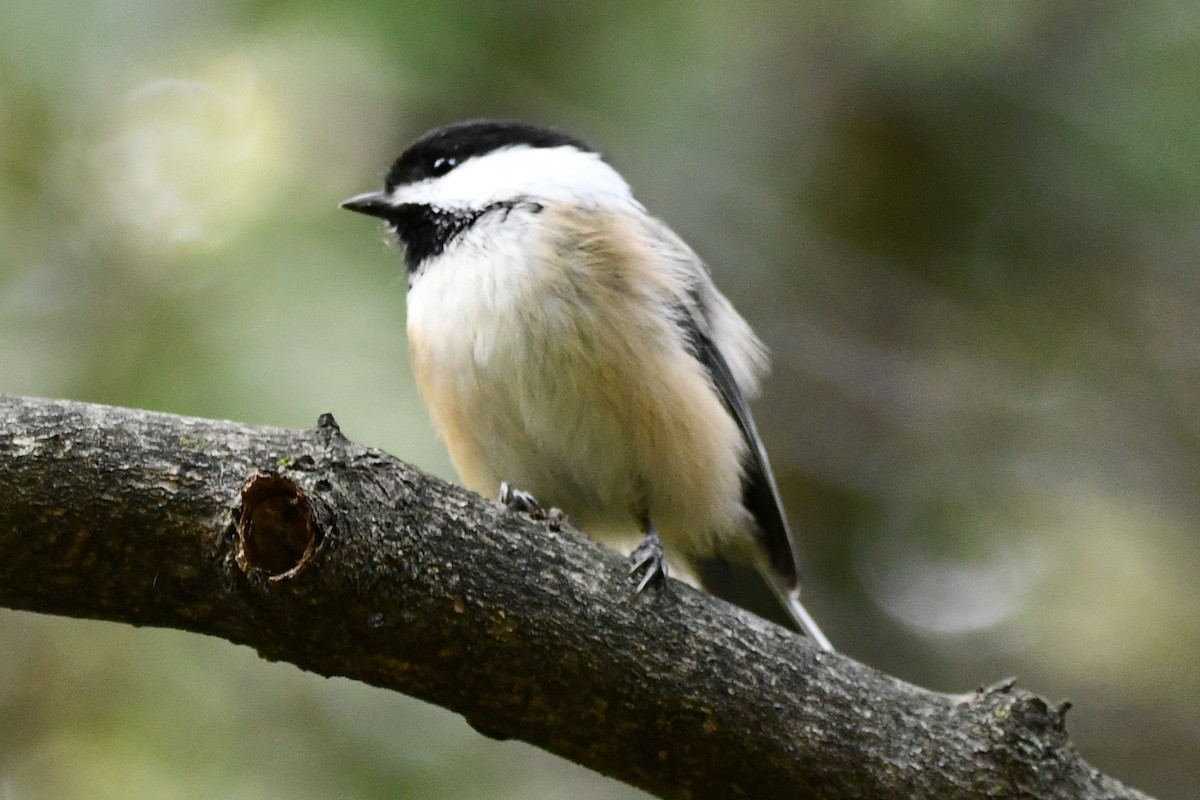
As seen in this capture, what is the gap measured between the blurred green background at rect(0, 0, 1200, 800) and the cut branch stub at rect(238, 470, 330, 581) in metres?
0.76

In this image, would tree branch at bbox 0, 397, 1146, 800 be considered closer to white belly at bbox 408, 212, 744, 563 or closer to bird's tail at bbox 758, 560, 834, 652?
white belly at bbox 408, 212, 744, 563

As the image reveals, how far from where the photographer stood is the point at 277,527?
4.45 feet

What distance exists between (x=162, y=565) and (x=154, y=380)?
89 cm

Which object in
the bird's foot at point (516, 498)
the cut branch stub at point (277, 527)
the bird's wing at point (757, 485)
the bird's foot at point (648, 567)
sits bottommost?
the cut branch stub at point (277, 527)

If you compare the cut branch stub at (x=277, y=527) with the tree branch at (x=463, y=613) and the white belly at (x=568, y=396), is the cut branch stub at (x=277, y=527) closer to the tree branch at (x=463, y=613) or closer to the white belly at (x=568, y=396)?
the tree branch at (x=463, y=613)

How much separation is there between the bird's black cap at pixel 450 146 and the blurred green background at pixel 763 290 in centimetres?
12

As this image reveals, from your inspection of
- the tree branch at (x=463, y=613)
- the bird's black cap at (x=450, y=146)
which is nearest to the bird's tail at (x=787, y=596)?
the tree branch at (x=463, y=613)

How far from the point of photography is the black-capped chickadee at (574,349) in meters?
2.20

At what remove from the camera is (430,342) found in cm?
231

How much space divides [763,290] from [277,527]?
2435 mm

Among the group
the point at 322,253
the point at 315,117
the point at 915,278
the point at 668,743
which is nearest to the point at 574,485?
the point at 322,253

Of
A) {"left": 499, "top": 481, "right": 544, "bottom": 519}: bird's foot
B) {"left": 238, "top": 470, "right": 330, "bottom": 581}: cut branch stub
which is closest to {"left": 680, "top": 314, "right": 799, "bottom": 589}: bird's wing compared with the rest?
{"left": 499, "top": 481, "right": 544, "bottom": 519}: bird's foot

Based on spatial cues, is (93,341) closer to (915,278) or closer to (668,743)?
(668,743)

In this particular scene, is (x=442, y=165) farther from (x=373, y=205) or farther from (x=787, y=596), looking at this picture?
(x=787, y=596)
